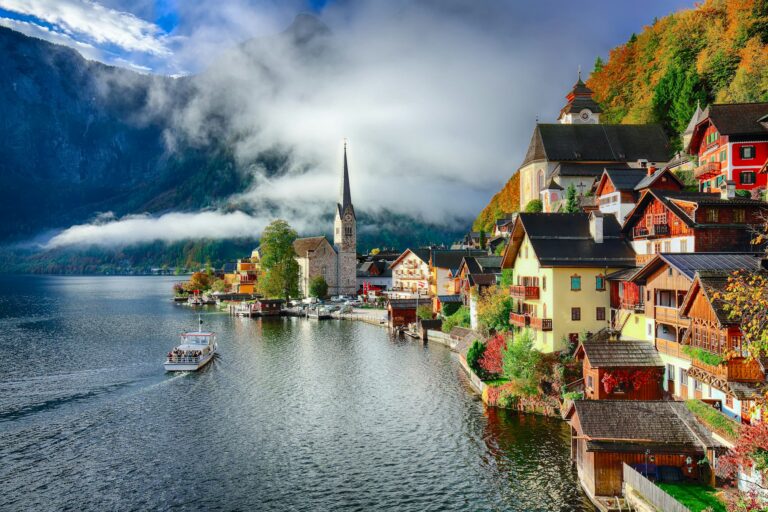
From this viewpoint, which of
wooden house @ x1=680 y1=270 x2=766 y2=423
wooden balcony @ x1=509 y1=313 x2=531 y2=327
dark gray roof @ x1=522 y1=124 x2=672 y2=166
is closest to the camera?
wooden house @ x1=680 y1=270 x2=766 y2=423

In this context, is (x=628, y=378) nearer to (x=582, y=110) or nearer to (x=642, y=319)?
(x=642, y=319)

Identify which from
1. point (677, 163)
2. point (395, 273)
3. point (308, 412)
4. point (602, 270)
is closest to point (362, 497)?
point (308, 412)


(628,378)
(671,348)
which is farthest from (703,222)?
(628,378)

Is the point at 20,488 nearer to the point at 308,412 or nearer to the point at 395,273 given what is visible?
the point at 308,412

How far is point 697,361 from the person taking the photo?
92.3 ft

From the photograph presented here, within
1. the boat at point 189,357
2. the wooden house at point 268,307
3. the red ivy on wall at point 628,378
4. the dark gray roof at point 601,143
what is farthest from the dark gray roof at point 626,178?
the wooden house at point 268,307

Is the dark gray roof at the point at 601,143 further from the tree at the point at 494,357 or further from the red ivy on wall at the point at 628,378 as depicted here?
the red ivy on wall at the point at 628,378

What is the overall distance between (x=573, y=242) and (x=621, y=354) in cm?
1251

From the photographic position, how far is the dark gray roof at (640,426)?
2600 cm

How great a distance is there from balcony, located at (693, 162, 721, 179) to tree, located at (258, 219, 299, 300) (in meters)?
85.2

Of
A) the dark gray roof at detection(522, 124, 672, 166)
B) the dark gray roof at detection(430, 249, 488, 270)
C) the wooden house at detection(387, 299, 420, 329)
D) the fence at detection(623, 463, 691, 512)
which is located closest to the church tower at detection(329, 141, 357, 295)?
the dark gray roof at detection(430, 249, 488, 270)

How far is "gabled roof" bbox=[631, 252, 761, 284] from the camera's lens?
31.1 metres

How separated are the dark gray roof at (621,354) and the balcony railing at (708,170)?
2803cm

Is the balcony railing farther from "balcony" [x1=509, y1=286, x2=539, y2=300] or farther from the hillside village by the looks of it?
"balcony" [x1=509, y1=286, x2=539, y2=300]
